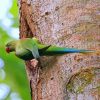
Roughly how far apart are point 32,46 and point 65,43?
0.13 metres

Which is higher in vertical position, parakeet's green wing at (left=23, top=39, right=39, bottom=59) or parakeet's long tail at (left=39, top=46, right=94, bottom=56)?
parakeet's green wing at (left=23, top=39, right=39, bottom=59)

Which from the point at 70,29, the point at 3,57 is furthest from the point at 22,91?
the point at 70,29

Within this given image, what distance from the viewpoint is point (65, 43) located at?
133cm

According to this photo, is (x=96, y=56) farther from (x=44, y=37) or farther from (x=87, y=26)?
(x=44, y=37)

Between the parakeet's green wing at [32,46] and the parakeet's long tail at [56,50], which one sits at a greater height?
the parakeet's green wing at [32,46]

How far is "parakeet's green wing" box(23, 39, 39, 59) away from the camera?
4.11ft

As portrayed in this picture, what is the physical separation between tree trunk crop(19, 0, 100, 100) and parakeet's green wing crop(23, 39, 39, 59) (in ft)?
0.26

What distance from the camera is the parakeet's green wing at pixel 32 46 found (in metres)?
1.25

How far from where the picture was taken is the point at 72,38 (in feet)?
4.39

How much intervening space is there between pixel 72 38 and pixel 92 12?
0.15 meters

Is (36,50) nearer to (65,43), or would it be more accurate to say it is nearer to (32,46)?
(32,46)

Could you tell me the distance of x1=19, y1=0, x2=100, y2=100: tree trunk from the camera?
120 cm

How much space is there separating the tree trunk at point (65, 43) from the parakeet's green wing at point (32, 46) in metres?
0.08

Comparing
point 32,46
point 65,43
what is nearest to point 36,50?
point 32,46
